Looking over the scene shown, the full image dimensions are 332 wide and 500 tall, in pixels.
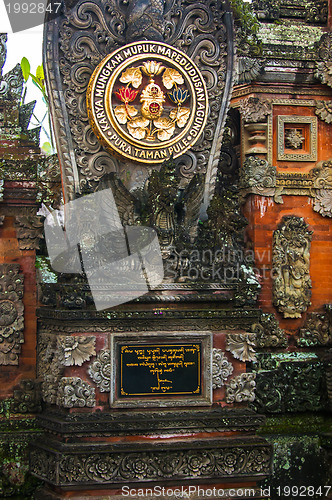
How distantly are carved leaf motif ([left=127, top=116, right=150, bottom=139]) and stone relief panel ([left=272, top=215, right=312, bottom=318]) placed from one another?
2.99 metres

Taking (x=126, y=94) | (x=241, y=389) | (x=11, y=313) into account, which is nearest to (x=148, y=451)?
(x=241, y=389)

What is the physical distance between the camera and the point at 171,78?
12.0 m

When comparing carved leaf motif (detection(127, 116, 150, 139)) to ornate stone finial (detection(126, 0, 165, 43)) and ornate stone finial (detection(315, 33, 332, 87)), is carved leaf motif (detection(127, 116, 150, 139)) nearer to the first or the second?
ornate stone finial (detection(126, 0, 165, 43))

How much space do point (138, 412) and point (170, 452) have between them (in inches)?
27.5

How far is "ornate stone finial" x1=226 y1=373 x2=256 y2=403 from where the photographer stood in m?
11.2

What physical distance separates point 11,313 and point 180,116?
4022mm

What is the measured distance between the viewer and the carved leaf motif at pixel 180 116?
1211 cm

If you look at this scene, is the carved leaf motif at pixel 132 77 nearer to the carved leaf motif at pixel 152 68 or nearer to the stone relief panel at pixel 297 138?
the carved leaf motif at pixel 152 68

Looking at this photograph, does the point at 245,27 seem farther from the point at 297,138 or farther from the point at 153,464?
the point at 153,464

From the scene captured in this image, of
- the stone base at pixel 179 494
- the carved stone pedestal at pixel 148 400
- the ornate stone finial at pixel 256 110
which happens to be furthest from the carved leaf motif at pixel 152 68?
the stone base at pixel 179 494

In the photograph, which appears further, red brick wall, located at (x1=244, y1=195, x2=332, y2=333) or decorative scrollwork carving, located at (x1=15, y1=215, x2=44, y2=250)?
red brick wall, located at (x1=244, y1=195, x2=332, y2=333)

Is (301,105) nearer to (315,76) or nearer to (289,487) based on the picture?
(315,76)

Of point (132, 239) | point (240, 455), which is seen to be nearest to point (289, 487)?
point (240, 455)

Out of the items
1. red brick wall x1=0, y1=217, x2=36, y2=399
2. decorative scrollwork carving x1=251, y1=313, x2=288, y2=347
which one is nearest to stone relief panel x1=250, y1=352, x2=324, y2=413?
decorative scrollwork carving x1=251, y1=313, x2=288, y2=347
